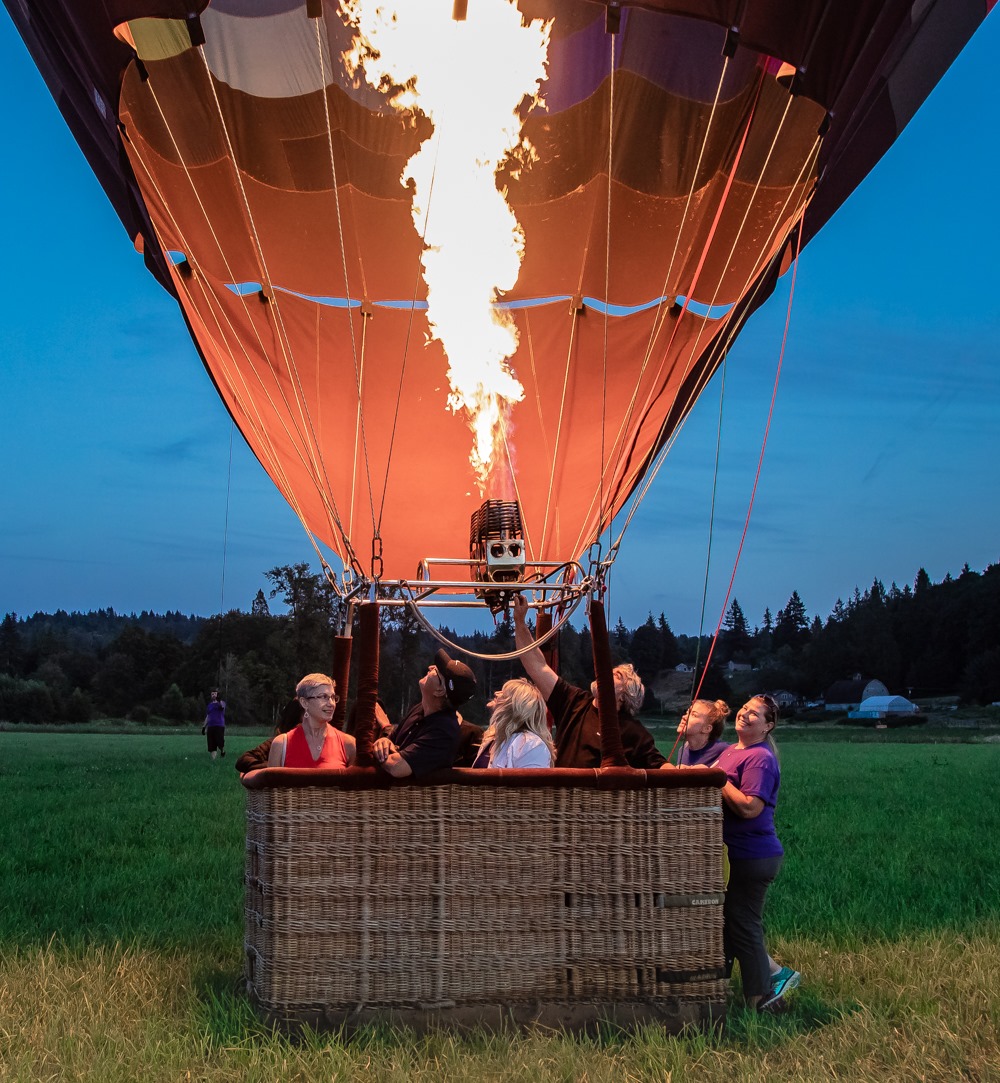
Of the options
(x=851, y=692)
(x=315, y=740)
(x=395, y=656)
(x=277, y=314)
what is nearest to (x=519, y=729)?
(x=315, y=740)

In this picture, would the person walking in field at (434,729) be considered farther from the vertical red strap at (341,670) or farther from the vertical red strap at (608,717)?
the vertical red strap at (341,670)

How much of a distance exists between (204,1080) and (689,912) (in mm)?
1537

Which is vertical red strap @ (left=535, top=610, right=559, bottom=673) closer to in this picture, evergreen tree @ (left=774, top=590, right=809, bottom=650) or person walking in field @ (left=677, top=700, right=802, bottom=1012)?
person walking in field @ (left=677, top=700, right=802, bottom=1012)

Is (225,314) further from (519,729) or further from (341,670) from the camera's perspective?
(519,729)

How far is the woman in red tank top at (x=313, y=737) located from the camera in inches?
153

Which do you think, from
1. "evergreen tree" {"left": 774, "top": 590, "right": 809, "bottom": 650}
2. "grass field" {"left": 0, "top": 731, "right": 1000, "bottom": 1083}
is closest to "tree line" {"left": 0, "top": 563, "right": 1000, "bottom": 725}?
"evergreen tree" {"left": 774, "top": 590, "right": 809, "bottom": 650}

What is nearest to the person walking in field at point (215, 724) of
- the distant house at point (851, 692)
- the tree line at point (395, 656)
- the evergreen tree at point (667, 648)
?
the tree line at point (395, 656)

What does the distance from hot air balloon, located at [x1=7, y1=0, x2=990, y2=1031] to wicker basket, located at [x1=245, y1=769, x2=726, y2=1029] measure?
0.02 m

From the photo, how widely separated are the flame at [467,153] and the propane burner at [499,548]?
69.6 inches

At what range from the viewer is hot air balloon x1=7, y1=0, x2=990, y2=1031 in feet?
14.6

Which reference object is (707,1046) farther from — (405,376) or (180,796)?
(180,796)

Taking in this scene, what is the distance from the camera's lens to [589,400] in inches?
268

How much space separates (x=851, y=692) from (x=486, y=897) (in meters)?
63.1

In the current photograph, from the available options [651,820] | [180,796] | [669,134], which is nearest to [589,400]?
[669,134]
